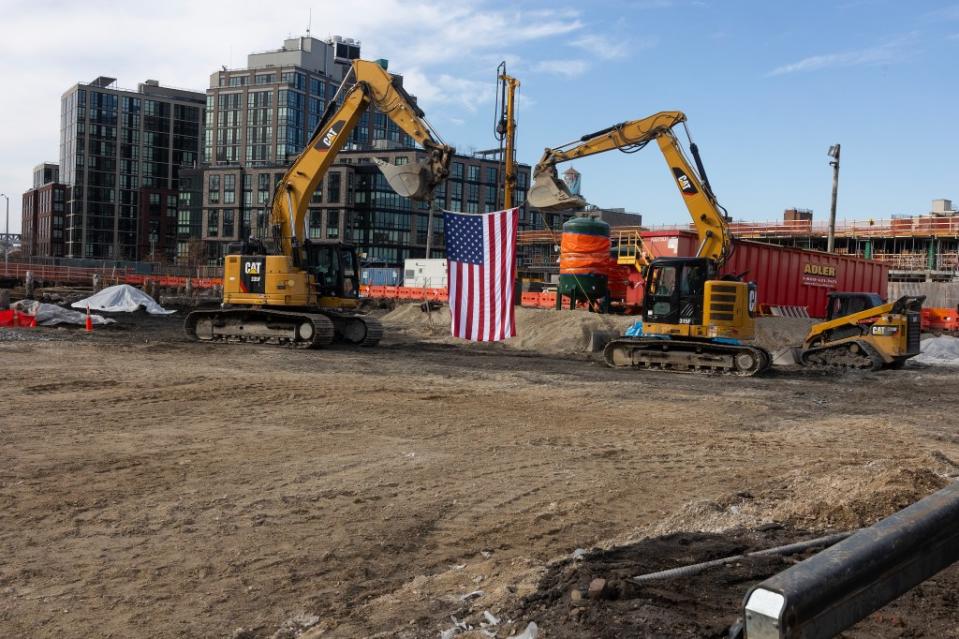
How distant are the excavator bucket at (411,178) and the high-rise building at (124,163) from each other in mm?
114325

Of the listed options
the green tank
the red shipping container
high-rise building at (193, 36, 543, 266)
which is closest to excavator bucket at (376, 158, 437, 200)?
the green tank

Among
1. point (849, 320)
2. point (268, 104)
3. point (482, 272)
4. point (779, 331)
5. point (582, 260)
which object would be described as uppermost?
point (268, 104)

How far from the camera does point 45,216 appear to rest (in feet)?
454

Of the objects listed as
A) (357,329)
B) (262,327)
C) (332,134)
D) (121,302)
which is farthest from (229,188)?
(262,327)

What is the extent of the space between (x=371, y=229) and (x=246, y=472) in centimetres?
9787

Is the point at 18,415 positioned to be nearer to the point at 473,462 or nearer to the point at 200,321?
the point at 473,462

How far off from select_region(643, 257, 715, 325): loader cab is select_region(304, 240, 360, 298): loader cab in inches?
332

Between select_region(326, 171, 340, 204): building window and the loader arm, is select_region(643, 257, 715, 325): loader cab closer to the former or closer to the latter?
the loader arm

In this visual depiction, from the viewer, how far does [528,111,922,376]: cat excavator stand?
19.7m

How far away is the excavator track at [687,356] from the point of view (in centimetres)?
1977

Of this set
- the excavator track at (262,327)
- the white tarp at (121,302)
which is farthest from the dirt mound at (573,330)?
the white tarp at (121,302)

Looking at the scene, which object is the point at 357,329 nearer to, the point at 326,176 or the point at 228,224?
the point at 326,176

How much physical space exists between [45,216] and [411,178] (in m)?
137

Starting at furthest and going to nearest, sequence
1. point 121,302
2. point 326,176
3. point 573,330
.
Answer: point 326,176, point 121,302, point 573,330
